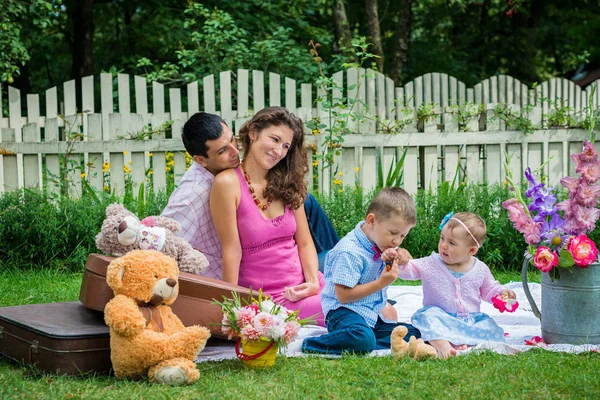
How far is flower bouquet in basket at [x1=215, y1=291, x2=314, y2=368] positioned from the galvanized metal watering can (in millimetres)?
1368

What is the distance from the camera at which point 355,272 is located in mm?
3803

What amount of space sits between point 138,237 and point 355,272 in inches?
43.1

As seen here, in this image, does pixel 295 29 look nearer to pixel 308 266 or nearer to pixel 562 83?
pixel 562 83

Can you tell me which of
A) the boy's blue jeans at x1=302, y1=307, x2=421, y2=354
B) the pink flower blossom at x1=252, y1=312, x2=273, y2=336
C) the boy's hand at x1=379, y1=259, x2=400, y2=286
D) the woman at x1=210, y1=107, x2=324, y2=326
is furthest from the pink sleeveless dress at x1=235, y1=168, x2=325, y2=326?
the pink flower blossom at x1=252, y1=312, x2=273, y2=336

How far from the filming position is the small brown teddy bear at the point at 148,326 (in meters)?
3.15

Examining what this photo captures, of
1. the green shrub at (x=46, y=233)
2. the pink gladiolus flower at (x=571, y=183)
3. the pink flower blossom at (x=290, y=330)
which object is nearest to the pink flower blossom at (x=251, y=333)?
the pink flower blossom at (x=290, y=330)

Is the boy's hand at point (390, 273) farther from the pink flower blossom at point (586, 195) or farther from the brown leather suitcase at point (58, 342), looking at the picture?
the brown leather suitcase at point (58, 342)

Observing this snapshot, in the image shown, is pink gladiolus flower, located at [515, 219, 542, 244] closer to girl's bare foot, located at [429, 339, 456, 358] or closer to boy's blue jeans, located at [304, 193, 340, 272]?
girl's bare foot, located at [429, 339, 456, 358]

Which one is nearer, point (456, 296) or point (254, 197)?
point (456, 296)

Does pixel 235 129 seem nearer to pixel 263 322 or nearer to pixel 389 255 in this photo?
pixel 389 255

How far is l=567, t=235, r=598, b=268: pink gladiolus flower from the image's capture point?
12.1ft

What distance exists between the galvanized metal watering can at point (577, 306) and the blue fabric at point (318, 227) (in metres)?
1.61

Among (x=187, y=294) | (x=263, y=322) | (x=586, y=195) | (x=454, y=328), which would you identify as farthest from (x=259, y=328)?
(x=586, y=195)

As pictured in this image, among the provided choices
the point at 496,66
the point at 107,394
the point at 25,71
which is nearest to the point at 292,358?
the point at 107,394
